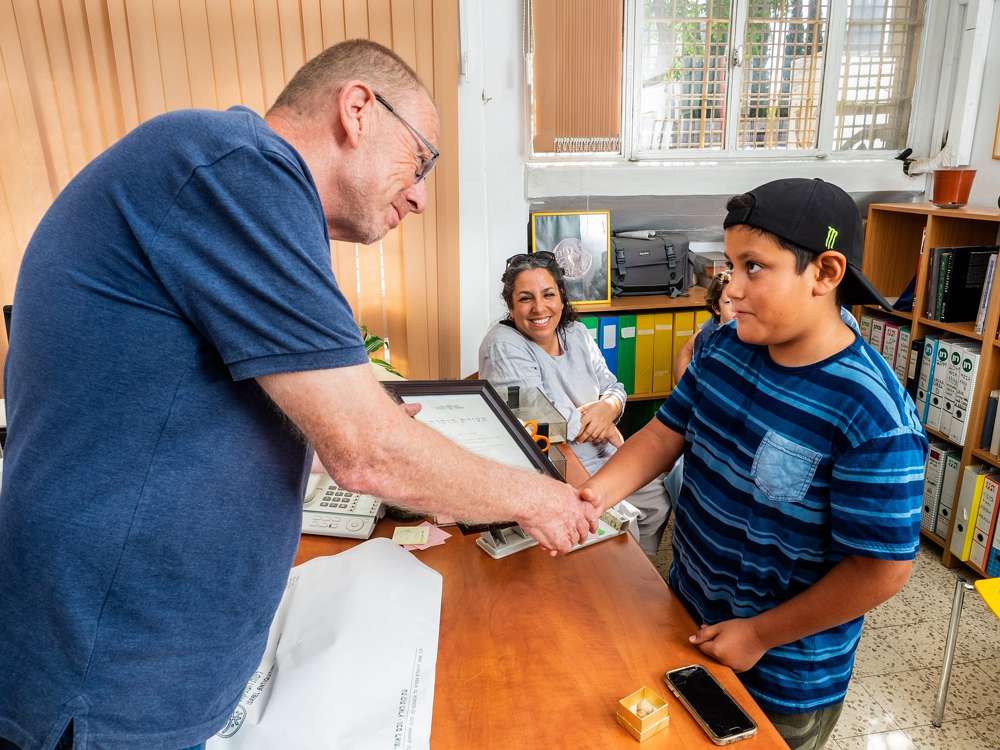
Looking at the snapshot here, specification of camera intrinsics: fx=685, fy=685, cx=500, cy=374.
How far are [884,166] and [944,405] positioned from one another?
4.81ft

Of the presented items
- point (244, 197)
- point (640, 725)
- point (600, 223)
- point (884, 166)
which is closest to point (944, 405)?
point (884, 166)

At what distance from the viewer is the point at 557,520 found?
1054 millimetres

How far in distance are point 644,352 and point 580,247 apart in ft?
2.07

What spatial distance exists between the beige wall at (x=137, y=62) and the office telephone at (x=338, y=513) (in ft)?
6.79

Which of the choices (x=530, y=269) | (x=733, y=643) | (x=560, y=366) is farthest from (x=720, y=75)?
(x=733, y=643)

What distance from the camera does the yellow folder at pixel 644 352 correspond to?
11.4 feet

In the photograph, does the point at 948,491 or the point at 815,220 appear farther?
the point at 948,491

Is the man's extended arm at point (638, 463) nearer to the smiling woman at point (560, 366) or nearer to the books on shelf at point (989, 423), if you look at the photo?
the smiling woman at point (560, 366)

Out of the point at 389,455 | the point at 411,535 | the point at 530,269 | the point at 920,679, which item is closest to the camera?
the point at 389,455

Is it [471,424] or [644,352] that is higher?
[471,424]

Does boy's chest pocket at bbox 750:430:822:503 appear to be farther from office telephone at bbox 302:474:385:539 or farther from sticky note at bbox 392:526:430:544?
office telephone at bbox 302:474:385:539

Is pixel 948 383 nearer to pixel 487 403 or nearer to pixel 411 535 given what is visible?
pixel 487 403

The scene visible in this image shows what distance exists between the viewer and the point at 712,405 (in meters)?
1.28

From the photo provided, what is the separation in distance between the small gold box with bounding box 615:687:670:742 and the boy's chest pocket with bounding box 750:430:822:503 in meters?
0.40
